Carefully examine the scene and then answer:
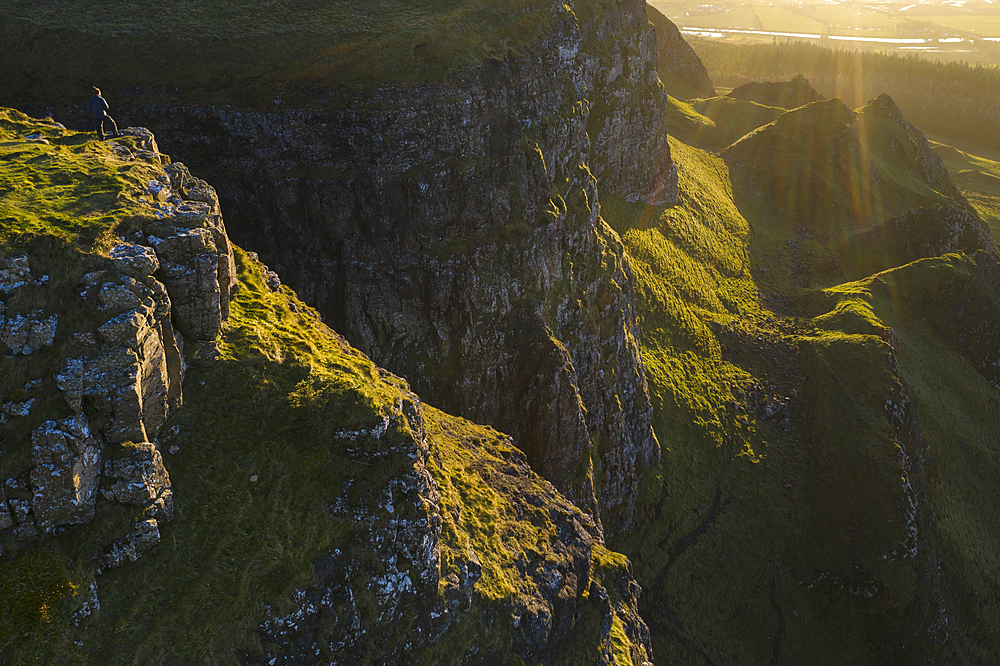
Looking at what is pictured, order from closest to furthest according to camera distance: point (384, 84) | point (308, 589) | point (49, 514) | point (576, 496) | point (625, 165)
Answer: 1. point (49, 514)
2. point (308, 589)
3. point (384, 84)
4. point (576, 496)
5. point (625, 165)

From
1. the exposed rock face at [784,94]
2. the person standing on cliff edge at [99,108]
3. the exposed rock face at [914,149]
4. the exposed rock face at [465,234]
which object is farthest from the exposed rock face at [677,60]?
the person standing on cliff edge at [99,108]

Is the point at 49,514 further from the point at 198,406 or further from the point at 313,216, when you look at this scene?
the point at 313,216

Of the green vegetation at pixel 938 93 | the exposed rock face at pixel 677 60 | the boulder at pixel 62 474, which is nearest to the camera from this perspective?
the boulder at pixel 62 474

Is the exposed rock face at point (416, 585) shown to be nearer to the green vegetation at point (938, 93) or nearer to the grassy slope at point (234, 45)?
the grassy slope at point (234, 45)

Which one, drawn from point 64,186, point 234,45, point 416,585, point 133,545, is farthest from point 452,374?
point 234,45

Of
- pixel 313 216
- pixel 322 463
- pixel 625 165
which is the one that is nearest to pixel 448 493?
pixel 322 463

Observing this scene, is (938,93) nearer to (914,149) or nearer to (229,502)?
(914,149)

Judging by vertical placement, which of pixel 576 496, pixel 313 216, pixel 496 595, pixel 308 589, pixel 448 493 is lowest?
pixel 576 496

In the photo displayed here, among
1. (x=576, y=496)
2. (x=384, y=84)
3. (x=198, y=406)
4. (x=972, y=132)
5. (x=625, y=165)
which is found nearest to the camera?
(x=198, y=406)
